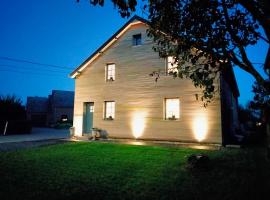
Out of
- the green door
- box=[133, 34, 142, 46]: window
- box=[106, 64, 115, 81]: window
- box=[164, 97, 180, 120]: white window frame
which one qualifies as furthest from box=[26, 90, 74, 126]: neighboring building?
box=[164, 97, 180, 120]: white window frame

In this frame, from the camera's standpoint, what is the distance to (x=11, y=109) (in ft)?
82.4

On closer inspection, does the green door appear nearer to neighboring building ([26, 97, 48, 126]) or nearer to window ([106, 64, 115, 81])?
window ([106, 64, 115, 81])

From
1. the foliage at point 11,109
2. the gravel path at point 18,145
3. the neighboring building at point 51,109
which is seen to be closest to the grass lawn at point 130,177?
the gravel path at point 18,145

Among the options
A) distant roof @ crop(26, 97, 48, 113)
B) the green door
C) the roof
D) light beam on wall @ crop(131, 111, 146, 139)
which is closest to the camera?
light beam on wall @ crop(131, 111, 146, 139)

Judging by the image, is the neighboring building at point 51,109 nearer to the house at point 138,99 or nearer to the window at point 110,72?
the house at point 138,99

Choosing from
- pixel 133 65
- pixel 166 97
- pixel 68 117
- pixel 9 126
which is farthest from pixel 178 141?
pixel 68 117

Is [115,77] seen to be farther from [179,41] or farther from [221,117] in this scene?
[179,41]

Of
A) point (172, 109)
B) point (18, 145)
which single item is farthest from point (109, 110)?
point (18, 145)

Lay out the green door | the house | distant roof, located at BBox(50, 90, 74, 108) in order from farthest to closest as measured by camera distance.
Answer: distant roof, located at BBox(50, 90, 74, 108), the green door, the house

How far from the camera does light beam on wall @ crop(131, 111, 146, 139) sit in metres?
17.0

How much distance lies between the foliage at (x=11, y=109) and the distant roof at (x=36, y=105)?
937 inches

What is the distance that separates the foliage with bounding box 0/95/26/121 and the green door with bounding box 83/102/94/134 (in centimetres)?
1004

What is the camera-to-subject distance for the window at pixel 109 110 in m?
18.5

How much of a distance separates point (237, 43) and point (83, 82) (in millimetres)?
14609
